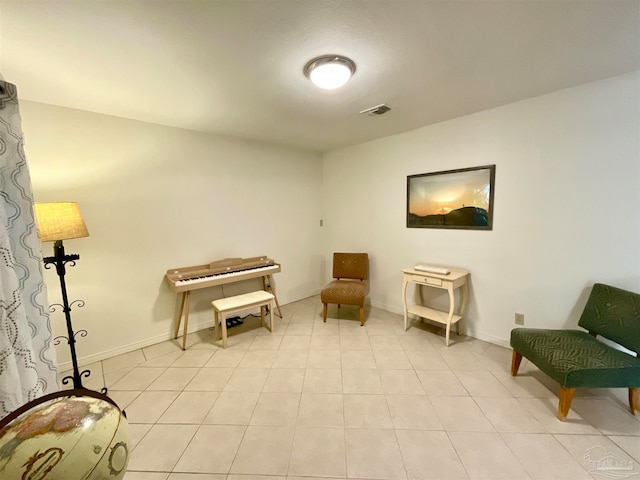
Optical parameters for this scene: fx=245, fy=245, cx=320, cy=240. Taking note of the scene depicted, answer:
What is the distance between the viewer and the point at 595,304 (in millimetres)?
1907

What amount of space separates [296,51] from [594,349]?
9.19 feet

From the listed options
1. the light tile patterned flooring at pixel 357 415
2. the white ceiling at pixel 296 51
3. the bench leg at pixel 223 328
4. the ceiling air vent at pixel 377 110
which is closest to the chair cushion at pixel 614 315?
the light tile patterned flooring at pixel 357 415

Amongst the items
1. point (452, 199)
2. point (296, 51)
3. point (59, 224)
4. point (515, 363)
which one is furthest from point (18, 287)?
point (452, 199)

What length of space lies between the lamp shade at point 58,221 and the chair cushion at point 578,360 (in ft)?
10.9

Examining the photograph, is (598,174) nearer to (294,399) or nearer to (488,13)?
(488,13)

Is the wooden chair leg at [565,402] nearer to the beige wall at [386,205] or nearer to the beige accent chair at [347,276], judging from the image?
the beige wall at [386,205]

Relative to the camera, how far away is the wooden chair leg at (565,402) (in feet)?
5.12

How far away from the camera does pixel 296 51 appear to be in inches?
58.6

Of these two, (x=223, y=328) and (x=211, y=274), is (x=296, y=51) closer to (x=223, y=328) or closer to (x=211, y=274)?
(x=211, y=274)

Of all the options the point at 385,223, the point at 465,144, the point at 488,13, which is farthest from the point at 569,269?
the point at 488,13

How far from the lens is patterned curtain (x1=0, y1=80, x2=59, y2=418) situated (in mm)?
1084

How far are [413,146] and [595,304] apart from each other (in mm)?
2225

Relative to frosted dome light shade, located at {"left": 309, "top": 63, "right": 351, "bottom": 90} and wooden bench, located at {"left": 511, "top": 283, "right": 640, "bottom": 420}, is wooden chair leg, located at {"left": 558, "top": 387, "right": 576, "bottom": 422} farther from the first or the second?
frosted dome light shade, located at {"left": 309, "top": 63, "right": 351, "bottom": 90}

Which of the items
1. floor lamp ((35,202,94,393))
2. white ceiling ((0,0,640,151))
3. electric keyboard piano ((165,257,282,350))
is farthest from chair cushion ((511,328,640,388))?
floor lamp ((35,202,94,393))
